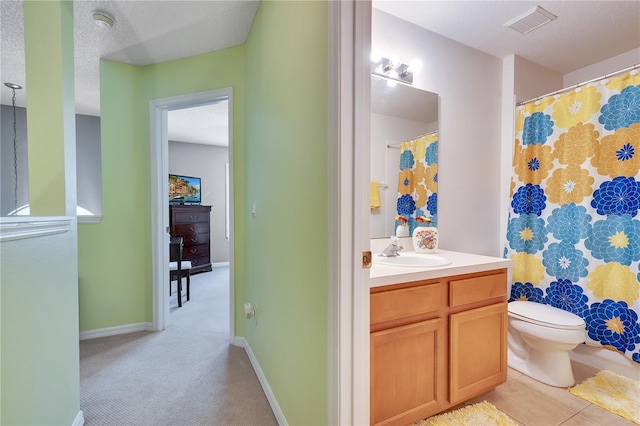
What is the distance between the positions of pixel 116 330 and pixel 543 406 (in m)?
3.25

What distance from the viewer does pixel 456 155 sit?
7.10 feet

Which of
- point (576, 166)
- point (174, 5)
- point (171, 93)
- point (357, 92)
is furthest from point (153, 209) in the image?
point (576, 166)

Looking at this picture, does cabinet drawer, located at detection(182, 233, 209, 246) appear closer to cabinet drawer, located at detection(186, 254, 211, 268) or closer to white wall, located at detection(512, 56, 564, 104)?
cabinet drawer, located at detection(186, 254, 211, 268)

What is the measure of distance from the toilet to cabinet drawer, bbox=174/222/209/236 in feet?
15.1

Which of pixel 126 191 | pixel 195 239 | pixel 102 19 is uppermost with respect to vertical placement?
pixel 102 19

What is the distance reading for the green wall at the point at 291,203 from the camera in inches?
39.8

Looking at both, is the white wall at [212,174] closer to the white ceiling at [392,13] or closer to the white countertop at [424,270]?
the white ceiling at [392,13]

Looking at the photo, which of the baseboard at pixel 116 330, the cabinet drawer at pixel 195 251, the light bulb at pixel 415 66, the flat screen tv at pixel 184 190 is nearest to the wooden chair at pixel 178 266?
the baseboard at pixel 116 330

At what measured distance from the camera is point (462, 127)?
219 centimetres

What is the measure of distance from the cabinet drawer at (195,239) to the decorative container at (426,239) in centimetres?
407

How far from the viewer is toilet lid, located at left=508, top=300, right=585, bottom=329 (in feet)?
5.48

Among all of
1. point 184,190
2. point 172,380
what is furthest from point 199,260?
point 172,380

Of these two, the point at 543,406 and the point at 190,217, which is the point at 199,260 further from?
the point at 543,406

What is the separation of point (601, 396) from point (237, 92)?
3244 millimetres
